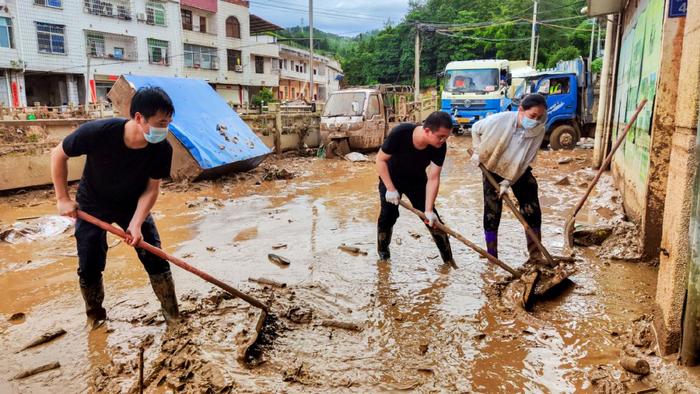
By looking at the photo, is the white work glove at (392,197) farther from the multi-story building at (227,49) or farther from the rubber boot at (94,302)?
the multi-story building at (227,49)

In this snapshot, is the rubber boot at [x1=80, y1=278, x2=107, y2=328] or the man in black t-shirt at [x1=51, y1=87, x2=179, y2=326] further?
the rubber boot at [x1=80, y1=278, x2=107, y2=328]

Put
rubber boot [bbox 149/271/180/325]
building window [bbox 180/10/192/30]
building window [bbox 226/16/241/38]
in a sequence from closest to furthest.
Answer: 1. rubber boot [bbox 149/271/180/325]
2. building window [bbox 180/10/192/30]
3. building window [bbox 226/16/241/38]

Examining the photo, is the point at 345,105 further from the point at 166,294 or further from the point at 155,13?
the point at 155,13

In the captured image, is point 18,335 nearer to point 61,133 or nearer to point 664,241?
point 664,241

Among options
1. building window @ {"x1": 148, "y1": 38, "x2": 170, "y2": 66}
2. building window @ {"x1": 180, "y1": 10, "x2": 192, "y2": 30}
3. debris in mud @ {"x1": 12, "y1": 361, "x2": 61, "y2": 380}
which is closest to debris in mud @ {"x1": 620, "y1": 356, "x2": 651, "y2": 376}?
debris in mud @ {"x1": 12, "y1": 361, "x2": 61, "y2": 380}

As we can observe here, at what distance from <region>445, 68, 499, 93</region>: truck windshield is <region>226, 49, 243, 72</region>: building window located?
19.0 metres

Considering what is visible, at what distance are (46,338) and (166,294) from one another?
31.5 inches

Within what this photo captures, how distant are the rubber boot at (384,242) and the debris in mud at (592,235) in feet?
6.54

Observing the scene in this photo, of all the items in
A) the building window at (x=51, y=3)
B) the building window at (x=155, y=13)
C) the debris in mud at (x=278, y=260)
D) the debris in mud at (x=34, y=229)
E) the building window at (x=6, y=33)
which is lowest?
the debris in mud at (x=278, y=260)

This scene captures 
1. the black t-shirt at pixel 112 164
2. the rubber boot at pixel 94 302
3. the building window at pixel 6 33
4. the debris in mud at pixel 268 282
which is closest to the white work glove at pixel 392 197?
the debris in mud at pixel 268 282

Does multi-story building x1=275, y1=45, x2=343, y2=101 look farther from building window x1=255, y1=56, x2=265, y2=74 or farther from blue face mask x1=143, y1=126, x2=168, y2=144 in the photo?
blue face mask x1=143, y1=126, x2=168, y2=144

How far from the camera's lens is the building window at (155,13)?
26.1 m

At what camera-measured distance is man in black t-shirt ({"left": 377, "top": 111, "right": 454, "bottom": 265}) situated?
3867mm

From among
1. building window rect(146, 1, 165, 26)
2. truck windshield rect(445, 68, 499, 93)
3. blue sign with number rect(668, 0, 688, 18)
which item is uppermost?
building window rect(146, 1, 165, 26)
